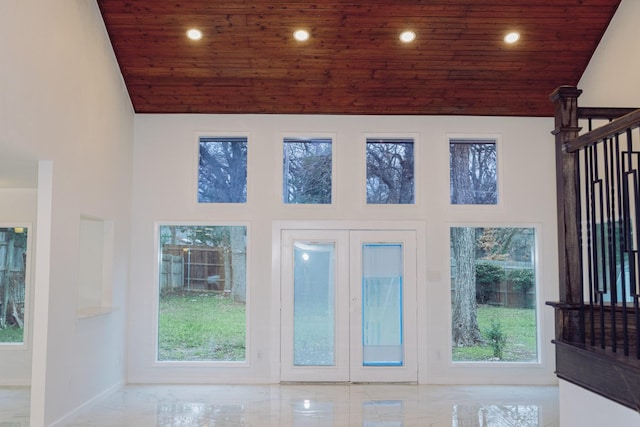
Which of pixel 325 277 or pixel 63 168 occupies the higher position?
pixel 63 168

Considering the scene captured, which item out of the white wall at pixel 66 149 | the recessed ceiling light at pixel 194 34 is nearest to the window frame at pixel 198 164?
the white wall at pixel 66 149

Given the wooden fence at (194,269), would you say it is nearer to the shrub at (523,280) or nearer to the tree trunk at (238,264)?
the tree trunk at (238,264)

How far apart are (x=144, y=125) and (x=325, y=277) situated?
299 centimetres

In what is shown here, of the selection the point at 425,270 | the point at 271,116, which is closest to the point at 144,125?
the point at 271,116

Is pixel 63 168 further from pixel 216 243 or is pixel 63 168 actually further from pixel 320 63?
pixel 320 63

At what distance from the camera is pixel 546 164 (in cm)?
705

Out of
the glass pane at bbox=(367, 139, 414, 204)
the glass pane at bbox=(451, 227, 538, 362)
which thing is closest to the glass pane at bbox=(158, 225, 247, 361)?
the glass pane at bbox=(367, 139, 414, 204)

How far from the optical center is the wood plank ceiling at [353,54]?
5.70 meters

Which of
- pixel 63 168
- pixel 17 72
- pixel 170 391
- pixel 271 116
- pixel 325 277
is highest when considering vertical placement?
pixel 271 116

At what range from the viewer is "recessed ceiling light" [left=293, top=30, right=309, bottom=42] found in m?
5.89

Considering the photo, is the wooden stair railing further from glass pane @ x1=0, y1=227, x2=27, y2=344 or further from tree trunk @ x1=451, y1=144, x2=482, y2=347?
glass pane @ x1=0, y1=227, x2=27, y2=344

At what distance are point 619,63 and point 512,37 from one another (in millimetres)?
1152

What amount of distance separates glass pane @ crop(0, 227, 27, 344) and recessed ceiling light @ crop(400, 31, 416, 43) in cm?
502

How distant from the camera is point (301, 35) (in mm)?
5922
